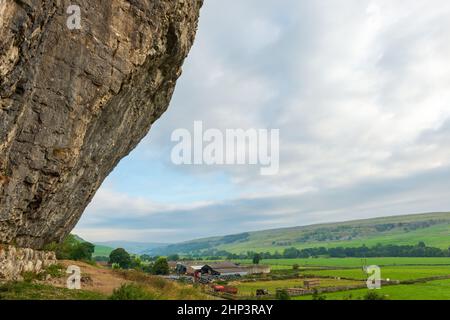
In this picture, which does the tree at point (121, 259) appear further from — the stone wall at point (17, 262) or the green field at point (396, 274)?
the stone wall at point (17, 262)

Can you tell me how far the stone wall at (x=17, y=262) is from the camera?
19.6m

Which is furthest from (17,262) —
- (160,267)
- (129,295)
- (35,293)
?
(160,267)

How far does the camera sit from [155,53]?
1011 inches

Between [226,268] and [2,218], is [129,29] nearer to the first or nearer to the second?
→ [2,218]

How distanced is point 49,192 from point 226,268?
92180mm

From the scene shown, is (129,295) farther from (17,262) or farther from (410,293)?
(410,293)

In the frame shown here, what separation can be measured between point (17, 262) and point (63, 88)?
1061 cm

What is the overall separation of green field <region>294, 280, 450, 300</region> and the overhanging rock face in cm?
4244

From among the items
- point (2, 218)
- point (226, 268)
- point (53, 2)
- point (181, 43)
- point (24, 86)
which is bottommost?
point (226, 268)

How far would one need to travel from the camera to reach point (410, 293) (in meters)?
64.4

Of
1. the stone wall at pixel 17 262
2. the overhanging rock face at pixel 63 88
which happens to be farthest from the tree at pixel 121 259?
the stone wall at pixel 17 262

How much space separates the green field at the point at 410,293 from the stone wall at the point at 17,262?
40.7 metres

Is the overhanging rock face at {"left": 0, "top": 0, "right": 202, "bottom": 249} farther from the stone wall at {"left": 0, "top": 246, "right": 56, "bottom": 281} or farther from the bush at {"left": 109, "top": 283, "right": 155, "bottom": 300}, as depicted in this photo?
the bush at {"left": 109, "top": 283, "right": 155, "bottom": 300}
